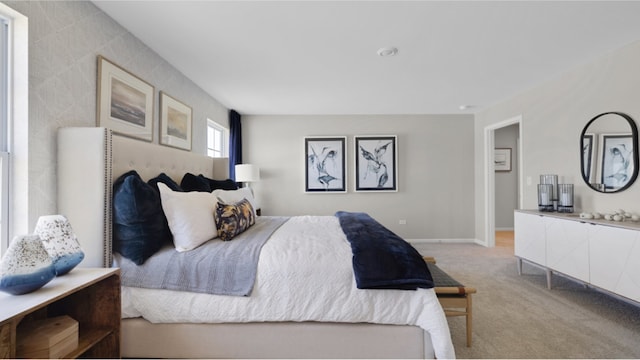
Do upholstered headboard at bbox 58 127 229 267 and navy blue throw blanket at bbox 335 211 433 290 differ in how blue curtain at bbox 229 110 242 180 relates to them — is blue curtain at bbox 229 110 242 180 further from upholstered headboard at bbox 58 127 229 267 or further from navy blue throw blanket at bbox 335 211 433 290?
navy blue throw blanket at bbox 335 211 433 290

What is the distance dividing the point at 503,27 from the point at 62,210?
3.36 meters

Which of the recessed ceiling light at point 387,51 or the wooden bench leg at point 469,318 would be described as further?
the recessed ceiling light at point 387,51

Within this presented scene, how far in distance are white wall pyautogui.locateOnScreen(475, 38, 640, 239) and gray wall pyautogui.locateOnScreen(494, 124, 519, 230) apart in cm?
234

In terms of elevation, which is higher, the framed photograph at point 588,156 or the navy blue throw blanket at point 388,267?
the framed photograph at point 588,156

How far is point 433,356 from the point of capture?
1433mm

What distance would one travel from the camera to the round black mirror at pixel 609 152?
230 centimetres

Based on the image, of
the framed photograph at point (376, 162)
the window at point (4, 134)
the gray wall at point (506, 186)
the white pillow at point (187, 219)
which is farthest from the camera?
the gray wall at point (506, 186)

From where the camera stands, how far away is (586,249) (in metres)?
2.23

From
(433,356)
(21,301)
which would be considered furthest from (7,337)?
(433,356)

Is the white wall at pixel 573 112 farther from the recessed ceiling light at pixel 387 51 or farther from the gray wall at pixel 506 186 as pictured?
the gray wall at pixel 506 186

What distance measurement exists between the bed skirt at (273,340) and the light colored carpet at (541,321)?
551mm

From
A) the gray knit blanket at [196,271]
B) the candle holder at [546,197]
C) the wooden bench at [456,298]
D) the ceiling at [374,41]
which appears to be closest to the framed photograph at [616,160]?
the candle holder at [546,197]

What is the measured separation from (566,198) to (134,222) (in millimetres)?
3895

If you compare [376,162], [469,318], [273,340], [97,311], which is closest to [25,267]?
[97,311]
